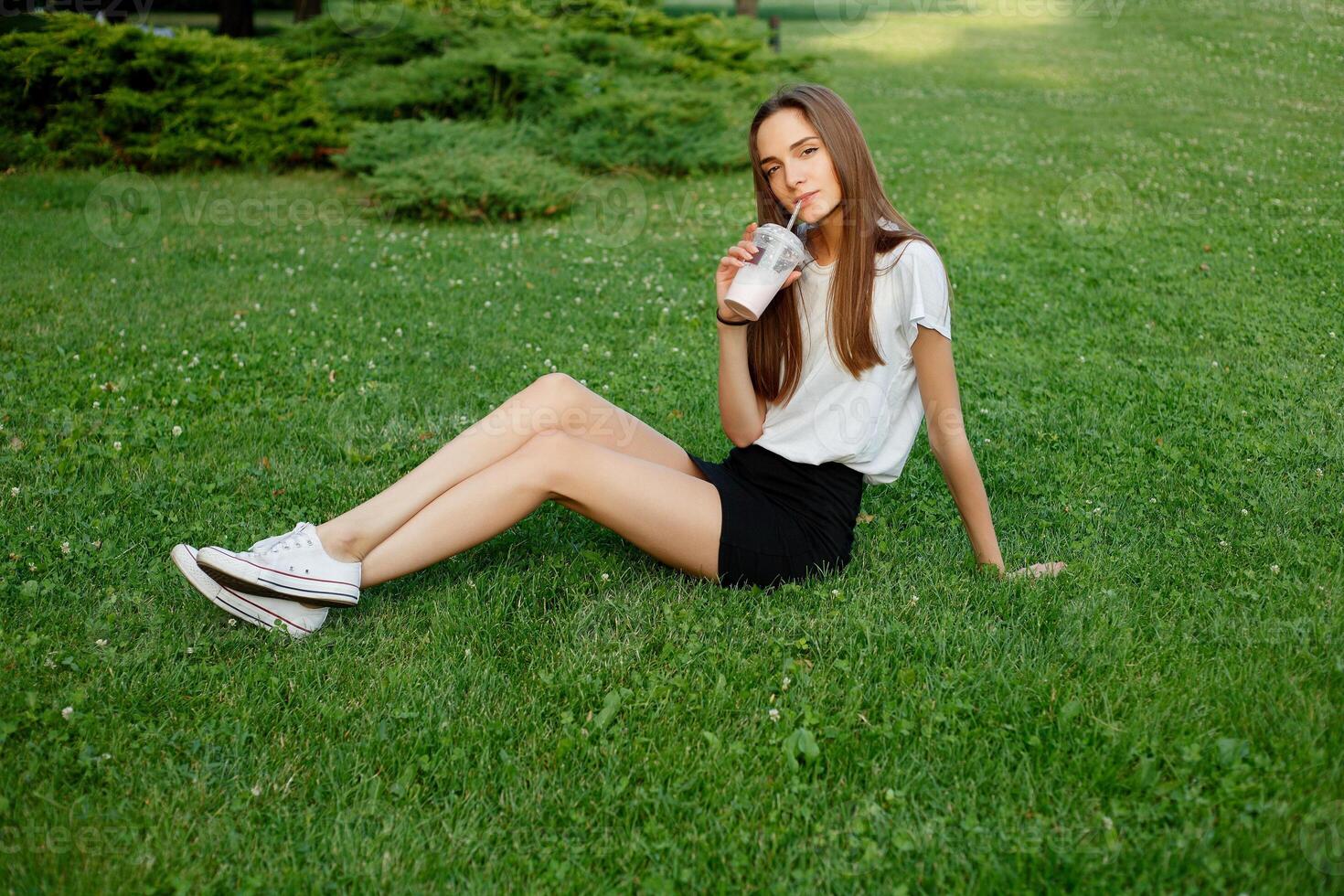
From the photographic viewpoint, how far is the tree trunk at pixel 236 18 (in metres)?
17.8

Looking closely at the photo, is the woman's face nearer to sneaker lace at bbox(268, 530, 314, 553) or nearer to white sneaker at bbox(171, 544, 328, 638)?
sneaker lace at bbox(268, 530, 314, 553)

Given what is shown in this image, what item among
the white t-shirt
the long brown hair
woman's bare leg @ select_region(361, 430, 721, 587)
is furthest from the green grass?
the long brown hair

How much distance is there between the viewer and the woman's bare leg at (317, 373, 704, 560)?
121 inches

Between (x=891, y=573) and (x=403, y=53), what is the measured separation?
966 cm

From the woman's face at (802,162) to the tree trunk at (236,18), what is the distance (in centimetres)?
1761

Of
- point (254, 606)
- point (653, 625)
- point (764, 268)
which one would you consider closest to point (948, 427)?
point (764, 268)

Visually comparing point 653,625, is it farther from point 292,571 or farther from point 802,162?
point 802,162

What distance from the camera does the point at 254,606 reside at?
120 inches

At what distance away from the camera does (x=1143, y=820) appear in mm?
2365

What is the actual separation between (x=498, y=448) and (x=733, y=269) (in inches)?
36.5

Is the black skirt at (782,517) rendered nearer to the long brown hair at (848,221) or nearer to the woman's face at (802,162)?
the long brown hair at (848,221)

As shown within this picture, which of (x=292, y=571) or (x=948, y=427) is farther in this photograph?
(x=948, y=427)

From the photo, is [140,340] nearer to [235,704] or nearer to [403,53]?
[235,704]

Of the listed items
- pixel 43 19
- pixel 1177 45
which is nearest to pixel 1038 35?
pixel 1177 45
